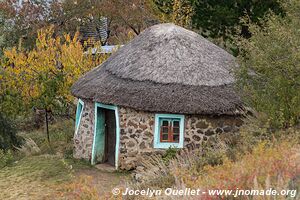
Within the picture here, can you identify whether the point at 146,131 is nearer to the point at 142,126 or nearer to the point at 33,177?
the point at 142,126

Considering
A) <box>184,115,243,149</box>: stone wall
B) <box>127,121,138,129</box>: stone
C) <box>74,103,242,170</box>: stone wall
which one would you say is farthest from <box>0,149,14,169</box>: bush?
<box>184,115,243,149</box>: stone wall

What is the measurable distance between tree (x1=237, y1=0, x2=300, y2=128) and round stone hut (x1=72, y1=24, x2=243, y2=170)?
1.94m

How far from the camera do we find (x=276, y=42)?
8.87 meters

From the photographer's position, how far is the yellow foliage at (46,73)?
15.3m

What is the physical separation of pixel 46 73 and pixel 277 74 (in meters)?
9.04

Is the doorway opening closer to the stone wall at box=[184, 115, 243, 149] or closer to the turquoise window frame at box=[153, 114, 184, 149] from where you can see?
the turquoise window frame at box=[153, 114, 184, 149]

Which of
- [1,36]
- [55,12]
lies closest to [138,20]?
[55,12]

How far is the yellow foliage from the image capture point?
15305mm

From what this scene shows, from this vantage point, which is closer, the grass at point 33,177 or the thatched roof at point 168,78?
the grass at point 33,177

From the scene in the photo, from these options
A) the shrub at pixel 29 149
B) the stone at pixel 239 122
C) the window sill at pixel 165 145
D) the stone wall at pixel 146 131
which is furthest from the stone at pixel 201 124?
the shrub at pixel 29 149

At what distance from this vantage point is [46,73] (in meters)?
15.3

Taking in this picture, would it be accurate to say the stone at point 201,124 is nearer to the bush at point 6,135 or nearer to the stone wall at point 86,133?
the stone wall at point 86,133

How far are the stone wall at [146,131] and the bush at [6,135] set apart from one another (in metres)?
5.01

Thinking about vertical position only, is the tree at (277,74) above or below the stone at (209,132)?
above
